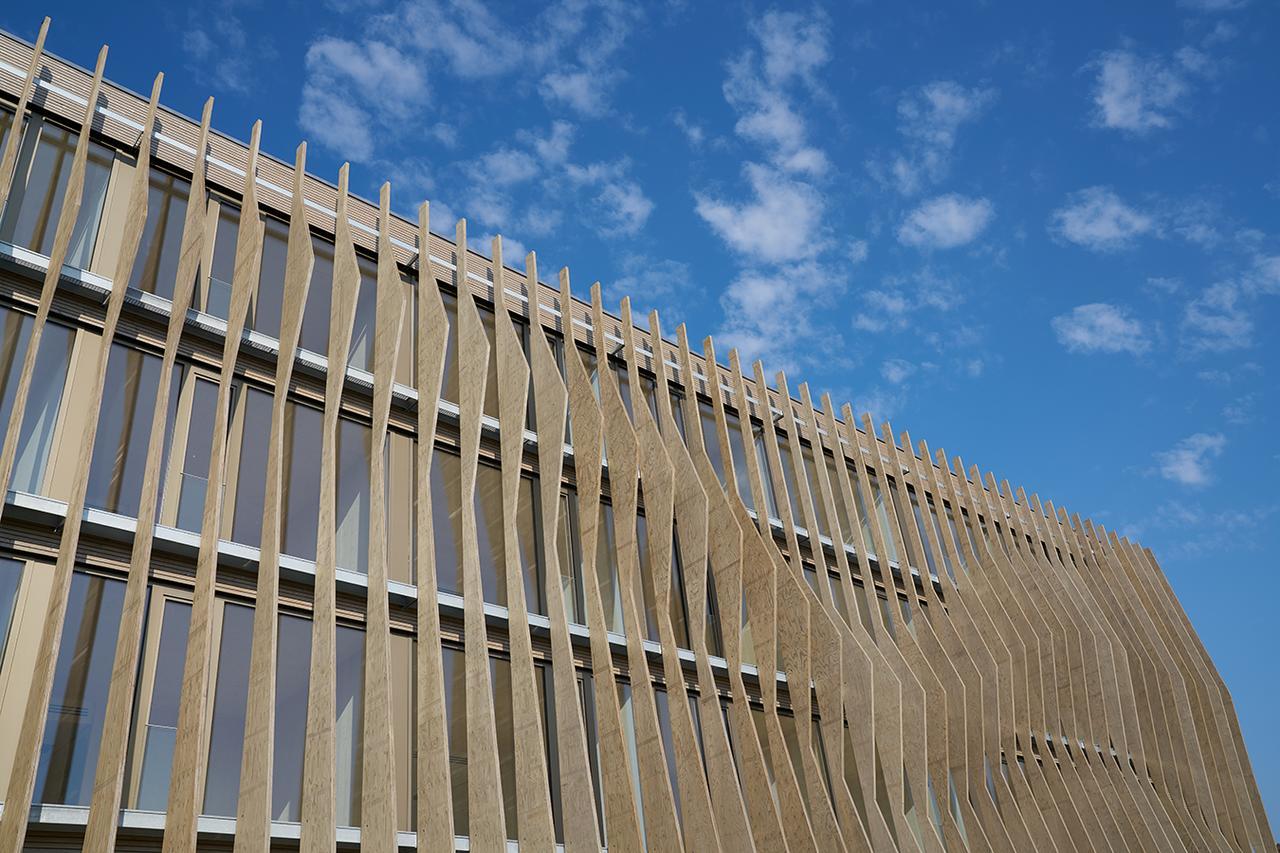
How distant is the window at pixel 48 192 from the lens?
1162 centimetres

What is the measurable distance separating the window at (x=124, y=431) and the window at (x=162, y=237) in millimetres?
911

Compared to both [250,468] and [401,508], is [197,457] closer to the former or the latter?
[250,468]

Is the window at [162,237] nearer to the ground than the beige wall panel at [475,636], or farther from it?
farther from it

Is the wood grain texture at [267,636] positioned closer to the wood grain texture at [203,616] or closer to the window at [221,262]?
the wood grain texture at [203,616]

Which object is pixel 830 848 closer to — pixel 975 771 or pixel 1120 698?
pixel 975 771

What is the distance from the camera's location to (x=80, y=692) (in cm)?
995

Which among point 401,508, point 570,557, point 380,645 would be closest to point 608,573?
point 570,557

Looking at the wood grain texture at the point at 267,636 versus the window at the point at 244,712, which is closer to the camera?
the wood grain texture at the point at 267,636

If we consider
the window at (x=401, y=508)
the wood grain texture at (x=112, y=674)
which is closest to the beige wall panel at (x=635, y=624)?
the window at (x=401, y=508)

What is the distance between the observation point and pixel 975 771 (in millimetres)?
15641

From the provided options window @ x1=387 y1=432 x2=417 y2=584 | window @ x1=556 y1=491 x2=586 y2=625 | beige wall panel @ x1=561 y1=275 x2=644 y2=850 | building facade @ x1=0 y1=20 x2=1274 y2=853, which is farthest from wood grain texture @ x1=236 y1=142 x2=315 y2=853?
window @ x1=556 y1=491 x2=586 y2=625

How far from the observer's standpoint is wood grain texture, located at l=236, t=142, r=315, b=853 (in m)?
9.20

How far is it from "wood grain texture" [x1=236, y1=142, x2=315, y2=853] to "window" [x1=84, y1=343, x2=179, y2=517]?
1.35 m

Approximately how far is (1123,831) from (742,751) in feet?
28.4
